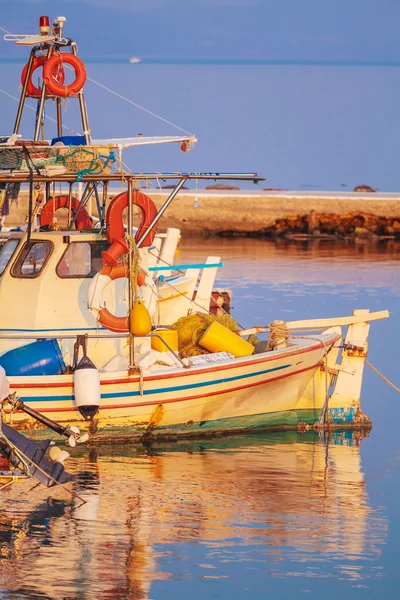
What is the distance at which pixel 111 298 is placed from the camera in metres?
15.1

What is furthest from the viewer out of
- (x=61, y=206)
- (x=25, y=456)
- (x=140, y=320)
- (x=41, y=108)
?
(x=61, y=206)

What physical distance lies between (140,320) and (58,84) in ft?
10.8

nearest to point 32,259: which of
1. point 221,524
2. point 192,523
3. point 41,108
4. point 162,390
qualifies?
point 41,108

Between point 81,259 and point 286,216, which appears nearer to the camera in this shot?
point 81,259

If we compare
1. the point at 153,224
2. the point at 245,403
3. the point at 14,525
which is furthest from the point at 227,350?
the point at 14,525

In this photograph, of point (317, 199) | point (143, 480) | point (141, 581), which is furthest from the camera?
point (317, 199)

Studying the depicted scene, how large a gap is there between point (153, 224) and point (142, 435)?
2249mm

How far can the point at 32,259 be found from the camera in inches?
598

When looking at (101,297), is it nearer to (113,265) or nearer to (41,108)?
(113,265)

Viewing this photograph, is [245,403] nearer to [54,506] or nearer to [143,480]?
[143,480]

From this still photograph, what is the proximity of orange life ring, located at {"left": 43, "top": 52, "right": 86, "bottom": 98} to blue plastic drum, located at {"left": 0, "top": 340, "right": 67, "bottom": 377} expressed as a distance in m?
3.05

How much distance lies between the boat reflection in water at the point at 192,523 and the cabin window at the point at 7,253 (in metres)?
2.42

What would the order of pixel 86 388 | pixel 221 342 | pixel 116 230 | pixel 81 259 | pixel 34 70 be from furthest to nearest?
pixel 34 70 < pixel 221 342 < pixel 81 259 < pixel 116 230 < pixel 86 388

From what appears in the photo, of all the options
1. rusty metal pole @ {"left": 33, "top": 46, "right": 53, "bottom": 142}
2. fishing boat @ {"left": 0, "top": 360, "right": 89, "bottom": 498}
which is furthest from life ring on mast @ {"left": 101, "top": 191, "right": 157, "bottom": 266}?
fishing boat @ {"left": 0, "top": 360, "right": 89, "bottom": 498}
